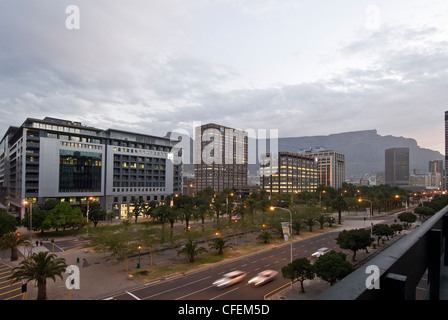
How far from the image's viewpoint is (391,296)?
12.4 feet

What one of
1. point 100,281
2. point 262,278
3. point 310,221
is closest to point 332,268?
point 262,278

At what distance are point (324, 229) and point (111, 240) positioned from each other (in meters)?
55.1

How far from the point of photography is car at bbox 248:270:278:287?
30922mm

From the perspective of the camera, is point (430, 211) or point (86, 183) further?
Result: point (86, 183)

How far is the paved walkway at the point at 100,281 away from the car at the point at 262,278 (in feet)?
9.62

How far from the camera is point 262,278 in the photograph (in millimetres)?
31438

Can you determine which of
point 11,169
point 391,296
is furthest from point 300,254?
point 11,169

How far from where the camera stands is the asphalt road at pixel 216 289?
27.8 m

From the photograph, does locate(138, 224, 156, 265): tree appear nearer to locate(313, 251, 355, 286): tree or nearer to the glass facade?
locate(313, 251, 355, 286): tree

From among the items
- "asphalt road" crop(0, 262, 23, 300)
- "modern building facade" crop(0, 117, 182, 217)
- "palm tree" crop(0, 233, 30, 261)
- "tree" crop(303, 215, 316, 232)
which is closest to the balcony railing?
"asphalt road" crop(0, 262, 23, 300)

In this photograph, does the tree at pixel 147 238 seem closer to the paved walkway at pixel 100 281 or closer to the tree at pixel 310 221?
the paved walkway at pixel 100 281

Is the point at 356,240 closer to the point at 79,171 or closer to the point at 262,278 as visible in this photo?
the point at 262,278

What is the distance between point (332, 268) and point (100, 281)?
28079 mm
